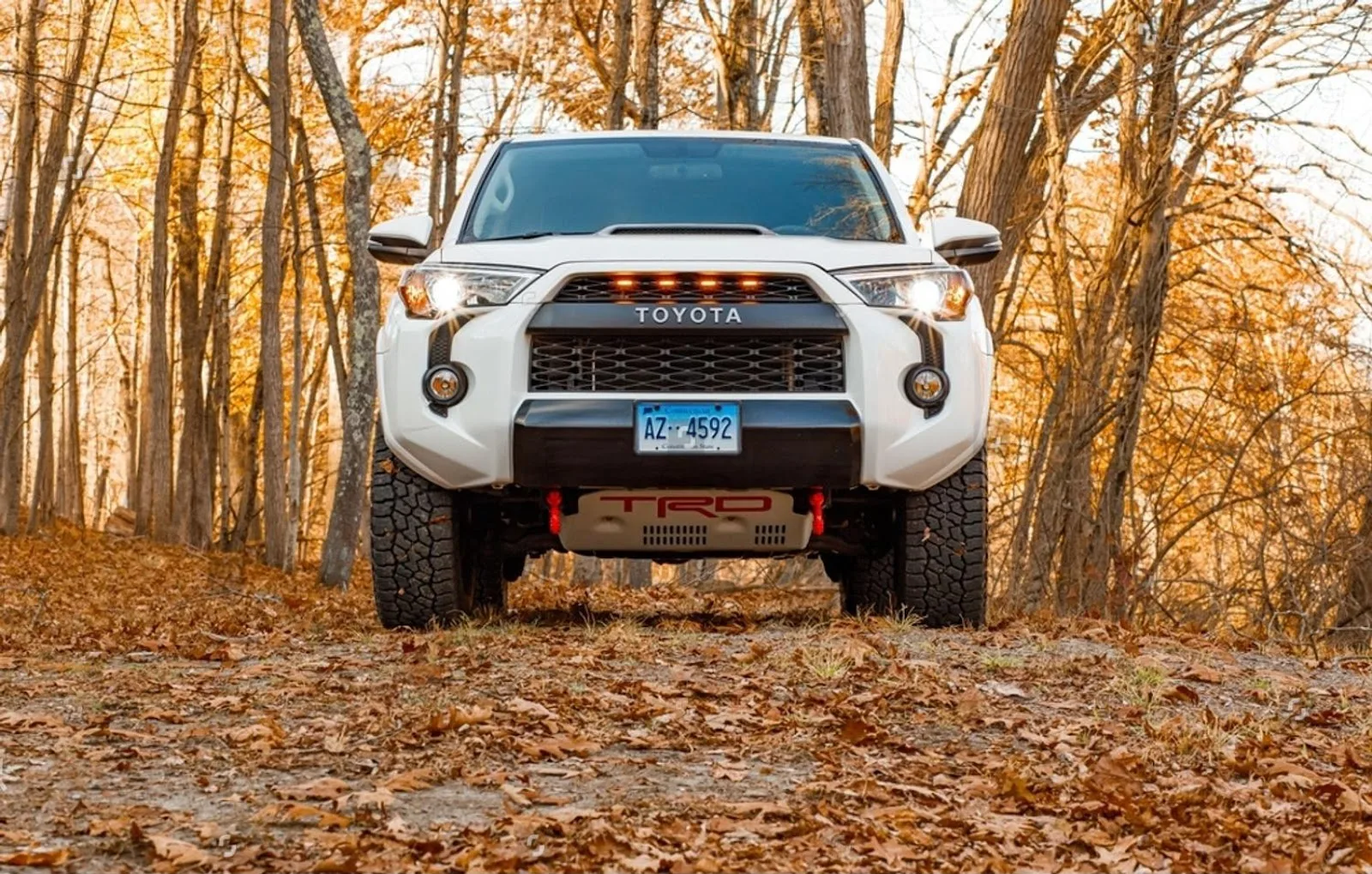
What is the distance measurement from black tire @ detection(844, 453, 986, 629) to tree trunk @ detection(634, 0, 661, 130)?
1148 cm

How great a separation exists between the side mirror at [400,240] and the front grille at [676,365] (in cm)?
100

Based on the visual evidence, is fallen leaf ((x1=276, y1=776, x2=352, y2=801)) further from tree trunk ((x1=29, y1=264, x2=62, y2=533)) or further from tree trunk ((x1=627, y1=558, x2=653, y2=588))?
tree trunk ((x1=29, y1=264, x2=62, y2=533))

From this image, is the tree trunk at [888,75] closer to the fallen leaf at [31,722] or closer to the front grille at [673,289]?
the front grille at [673,289]

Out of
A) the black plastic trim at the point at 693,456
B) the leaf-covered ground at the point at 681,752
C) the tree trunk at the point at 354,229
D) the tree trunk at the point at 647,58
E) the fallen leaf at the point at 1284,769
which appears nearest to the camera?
the leaf-covered ground at the point at 681,752

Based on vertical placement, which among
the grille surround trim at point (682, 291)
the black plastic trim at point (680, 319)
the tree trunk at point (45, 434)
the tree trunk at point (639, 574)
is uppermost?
the grille surround trim at point (682, 291)

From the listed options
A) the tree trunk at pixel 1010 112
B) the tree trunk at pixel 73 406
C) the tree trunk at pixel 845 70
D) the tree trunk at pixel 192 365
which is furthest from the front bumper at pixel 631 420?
the tree trunk at pixel 73 406

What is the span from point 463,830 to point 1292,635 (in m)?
8.22

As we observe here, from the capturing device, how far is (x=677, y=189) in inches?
305

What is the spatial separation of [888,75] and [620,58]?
298cm

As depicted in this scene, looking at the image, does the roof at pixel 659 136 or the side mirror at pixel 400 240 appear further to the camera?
the roof at pixel 659 136

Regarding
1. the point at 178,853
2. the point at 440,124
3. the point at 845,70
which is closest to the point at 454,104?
the point at 440,124

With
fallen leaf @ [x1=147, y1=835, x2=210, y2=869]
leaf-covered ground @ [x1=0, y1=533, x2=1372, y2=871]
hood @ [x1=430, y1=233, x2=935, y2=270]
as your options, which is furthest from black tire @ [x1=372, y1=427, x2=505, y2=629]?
fallen leaf @ [x1=147, y1=835, x2=210, y2=869]

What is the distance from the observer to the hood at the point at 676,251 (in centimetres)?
661

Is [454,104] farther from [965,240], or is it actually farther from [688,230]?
[965,240]
